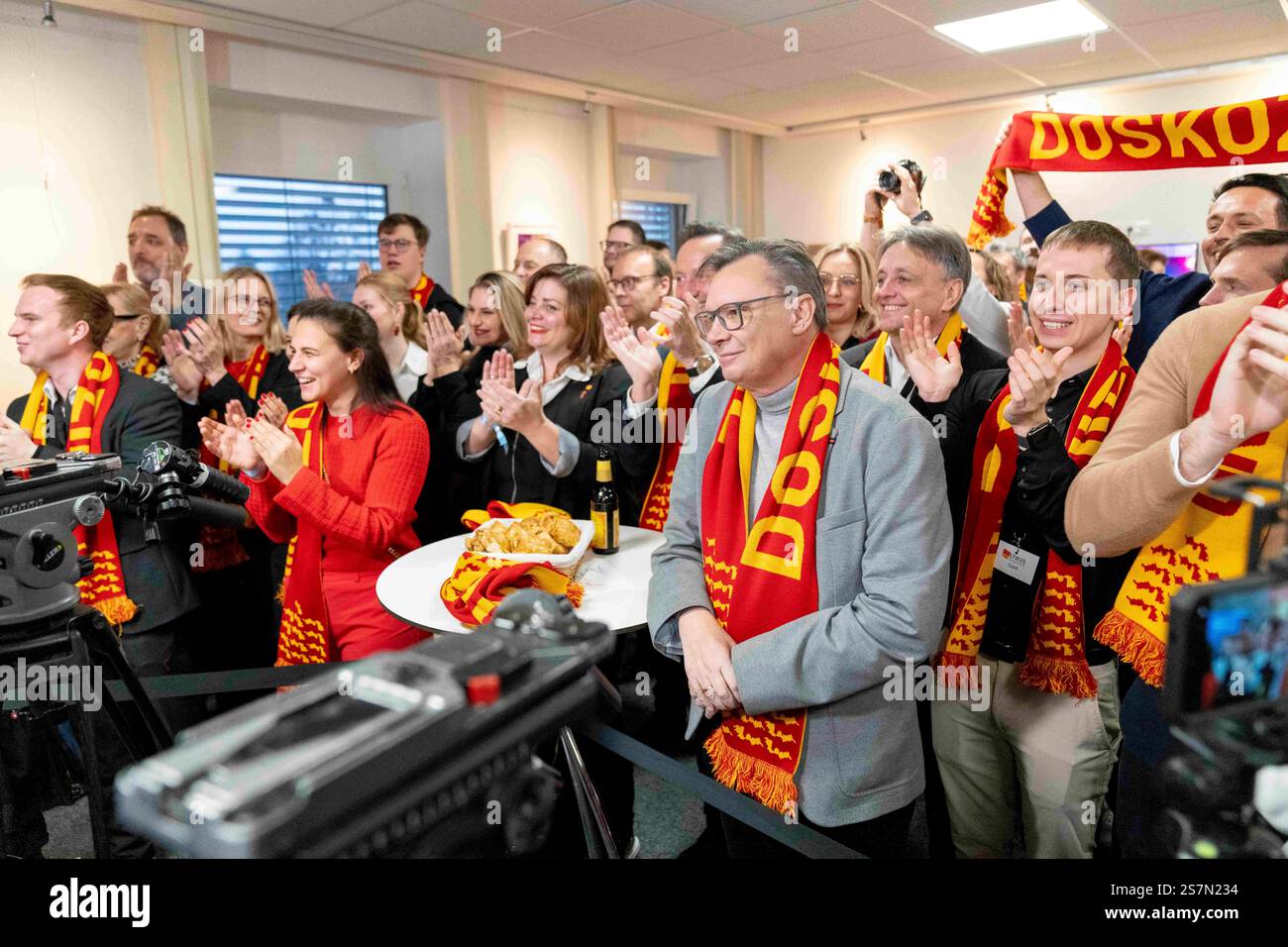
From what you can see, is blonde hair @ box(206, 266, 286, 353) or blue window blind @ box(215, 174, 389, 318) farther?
blue window blind @ box(215, 174, 389, 318)

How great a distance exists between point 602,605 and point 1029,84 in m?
7.47

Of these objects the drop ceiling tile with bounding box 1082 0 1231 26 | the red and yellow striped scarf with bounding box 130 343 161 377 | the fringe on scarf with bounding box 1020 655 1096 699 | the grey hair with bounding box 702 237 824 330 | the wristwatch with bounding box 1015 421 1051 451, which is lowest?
the fringe on scarf with bounding box 1020 655 1096 699

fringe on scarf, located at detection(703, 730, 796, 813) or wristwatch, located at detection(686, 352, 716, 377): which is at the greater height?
wristwatch, located at detection(686, 352, 716, 377)

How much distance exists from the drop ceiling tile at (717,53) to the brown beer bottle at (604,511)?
4448 mm

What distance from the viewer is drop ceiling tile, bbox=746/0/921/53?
5250 millimetres

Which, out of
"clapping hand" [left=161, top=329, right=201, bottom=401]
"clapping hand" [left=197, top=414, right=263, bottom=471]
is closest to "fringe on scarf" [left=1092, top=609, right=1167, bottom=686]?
"clapping hand" [left=197, top=414, right=263, bottom=471]

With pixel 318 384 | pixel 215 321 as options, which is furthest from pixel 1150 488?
pixel 215 321

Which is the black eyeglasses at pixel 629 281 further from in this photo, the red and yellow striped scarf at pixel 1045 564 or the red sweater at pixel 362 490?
the red and yellow striped scarf at pixel 1045 564

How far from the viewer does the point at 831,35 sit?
5773 millimetres

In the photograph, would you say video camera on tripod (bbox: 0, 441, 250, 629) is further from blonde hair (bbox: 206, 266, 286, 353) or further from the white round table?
blonde hair (bbox: 206, 266, 286, 353)

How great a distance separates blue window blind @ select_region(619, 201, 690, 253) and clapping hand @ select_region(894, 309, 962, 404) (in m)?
7.69

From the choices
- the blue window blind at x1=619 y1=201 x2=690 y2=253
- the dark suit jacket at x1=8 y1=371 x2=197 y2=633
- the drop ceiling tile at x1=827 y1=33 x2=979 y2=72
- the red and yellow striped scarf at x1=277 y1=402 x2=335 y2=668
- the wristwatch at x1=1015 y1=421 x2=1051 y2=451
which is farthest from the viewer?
the blue window blind at x1=619 y1=201 x2=690 y2=253

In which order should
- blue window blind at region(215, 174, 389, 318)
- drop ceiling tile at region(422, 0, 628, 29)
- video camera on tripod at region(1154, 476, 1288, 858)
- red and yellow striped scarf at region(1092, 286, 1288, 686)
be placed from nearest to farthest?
video camera on tripod at region(1154, 476, 1288, 858) < red and yellow striped scarf at region(1092, 286, 1288, 686) < drop ceiling tile at region(422, 0, 628, 29) < blue window blind at region(215, 174, 389, 318)

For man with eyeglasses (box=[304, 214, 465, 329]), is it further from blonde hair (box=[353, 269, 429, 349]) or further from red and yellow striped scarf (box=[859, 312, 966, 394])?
red and yellow striped scarf (box=[859, 312, 966, 394])
